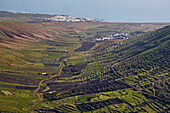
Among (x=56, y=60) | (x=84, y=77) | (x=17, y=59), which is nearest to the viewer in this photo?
(x=84, y=77)

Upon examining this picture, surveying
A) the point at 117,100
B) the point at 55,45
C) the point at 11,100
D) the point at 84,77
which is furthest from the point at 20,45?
the point at 117,100

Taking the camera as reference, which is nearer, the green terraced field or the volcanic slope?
the volcanic slope

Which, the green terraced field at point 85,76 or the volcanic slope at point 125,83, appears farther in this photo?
the green terraced field at point 85,76

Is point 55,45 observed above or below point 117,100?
above

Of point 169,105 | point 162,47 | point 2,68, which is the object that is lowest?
point 169,105

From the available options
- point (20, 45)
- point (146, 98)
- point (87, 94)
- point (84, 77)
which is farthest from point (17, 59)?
point (146, 98)

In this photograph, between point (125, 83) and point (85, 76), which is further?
point (85, 76)

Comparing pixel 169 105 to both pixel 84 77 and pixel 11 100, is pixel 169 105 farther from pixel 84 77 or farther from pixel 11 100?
pixel 11 100

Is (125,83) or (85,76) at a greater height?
(125,83)

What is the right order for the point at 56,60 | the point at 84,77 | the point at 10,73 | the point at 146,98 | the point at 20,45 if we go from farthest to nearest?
the point at 20,45 → the point at 56,60 → the point at 84,77 → the point at 10,73 → the point at 146,98

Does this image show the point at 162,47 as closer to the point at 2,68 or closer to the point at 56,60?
the point at 56,60

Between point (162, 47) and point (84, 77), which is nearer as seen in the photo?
point (84, 77)
